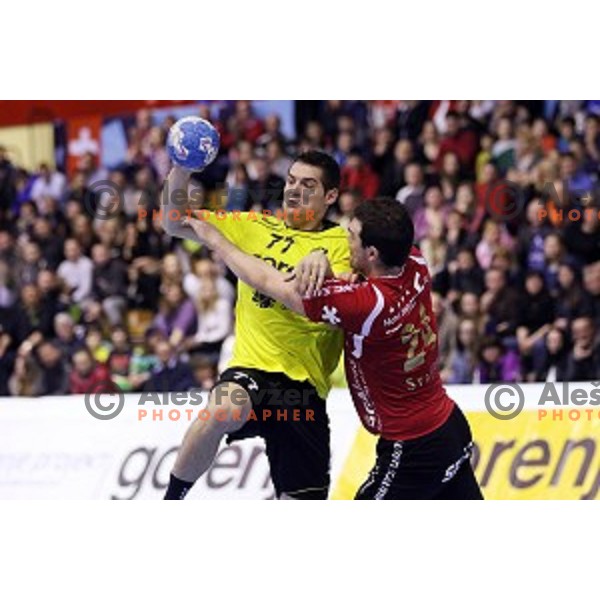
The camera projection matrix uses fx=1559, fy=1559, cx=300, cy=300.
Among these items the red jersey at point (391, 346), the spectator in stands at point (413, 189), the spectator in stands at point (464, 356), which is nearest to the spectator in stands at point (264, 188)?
the spectator in stands at point (413, 189)

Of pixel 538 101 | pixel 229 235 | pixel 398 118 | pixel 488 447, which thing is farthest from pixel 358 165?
pixel 229 235

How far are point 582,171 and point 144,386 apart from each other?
5.25 metres

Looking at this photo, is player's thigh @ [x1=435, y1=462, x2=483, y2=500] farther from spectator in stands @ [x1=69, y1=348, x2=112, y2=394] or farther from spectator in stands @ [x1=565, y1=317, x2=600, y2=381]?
spectator in stands @ [x1=69, y1=348, x2=112, y2=394]

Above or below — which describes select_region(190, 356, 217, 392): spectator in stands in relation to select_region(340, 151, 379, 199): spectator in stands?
below

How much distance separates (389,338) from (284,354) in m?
0.91

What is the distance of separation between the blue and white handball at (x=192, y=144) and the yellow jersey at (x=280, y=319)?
442 mm

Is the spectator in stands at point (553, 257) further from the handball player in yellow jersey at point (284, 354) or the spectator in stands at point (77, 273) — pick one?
the handball player in yellow jersey at point (284, 354)

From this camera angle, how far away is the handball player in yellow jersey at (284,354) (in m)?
9.84

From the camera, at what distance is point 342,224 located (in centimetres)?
1573

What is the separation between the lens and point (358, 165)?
17.5 metres

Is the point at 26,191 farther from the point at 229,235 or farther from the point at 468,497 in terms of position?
the point at 468,497

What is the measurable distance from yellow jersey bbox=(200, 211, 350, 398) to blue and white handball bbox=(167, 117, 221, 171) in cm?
44

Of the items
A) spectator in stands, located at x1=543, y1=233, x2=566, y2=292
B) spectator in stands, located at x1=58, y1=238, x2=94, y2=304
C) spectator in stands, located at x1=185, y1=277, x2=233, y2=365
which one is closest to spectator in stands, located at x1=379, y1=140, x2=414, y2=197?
spectator in stands, located at x1=543, y1=233, x2=566, y2=292

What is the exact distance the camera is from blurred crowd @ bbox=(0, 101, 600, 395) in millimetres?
15453
